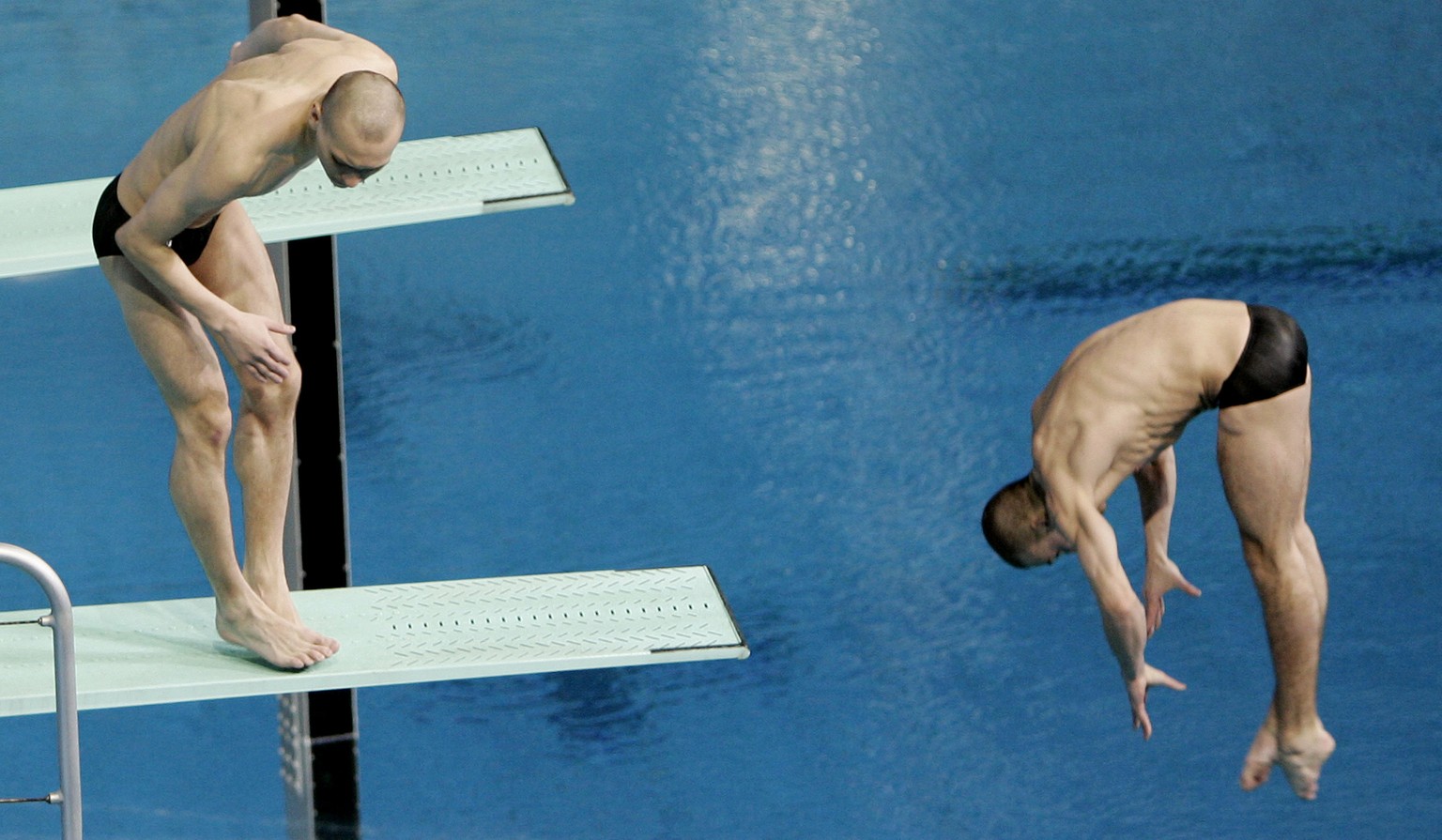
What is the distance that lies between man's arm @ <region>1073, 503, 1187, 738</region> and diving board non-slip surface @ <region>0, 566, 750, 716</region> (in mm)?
594

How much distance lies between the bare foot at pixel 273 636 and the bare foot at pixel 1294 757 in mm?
1629

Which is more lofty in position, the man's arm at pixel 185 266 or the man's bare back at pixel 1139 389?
the man's arm at pixel 185 266

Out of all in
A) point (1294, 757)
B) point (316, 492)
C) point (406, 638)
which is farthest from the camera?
point (316, 492)

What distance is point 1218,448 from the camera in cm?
310

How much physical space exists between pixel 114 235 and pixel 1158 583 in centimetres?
191

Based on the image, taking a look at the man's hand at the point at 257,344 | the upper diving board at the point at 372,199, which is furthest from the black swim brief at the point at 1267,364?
the man's hand at the point at 257,344

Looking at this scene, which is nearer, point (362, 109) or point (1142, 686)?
point (362, 109)

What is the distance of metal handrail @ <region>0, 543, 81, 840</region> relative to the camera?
2447 mm

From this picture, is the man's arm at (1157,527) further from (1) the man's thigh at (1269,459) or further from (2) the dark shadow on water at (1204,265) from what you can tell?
(2) the dark shadow on water at (1204,265)

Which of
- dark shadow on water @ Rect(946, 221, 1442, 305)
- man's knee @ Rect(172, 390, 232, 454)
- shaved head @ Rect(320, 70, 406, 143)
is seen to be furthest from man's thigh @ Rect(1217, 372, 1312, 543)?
dark shadow on water @ Rect(946, 221, 1442, 305)

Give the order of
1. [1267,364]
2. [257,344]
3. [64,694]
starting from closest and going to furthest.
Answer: [64,694] < [257,344] < [1267,364]

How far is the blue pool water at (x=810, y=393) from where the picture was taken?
20.2ft

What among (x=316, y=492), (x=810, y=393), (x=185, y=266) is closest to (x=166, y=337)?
(x=185, y=266)

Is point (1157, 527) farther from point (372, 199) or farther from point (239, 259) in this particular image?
point (239, 259)
